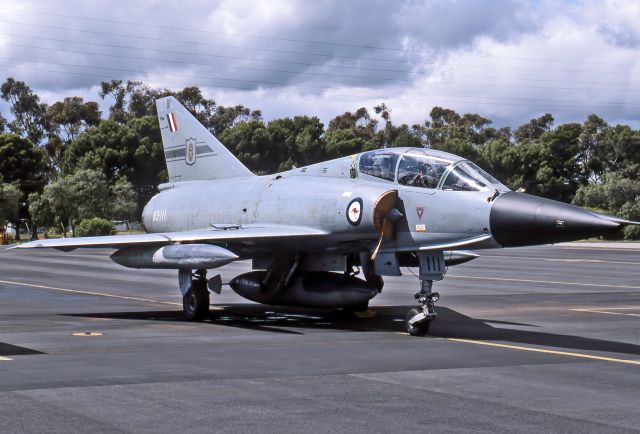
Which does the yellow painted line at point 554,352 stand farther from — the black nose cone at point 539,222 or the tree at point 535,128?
the tree at point 535,128

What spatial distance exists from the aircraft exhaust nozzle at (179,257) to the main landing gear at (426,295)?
306cm

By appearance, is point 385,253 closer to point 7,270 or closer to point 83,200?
point 7,270

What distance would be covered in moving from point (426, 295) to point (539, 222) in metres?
2.28

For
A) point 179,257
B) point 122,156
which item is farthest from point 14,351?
point 122,156

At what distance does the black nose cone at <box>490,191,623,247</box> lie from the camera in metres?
13.1

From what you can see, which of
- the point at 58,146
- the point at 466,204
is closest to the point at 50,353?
the point at 466,204

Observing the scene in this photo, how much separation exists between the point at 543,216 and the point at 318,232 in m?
4.11

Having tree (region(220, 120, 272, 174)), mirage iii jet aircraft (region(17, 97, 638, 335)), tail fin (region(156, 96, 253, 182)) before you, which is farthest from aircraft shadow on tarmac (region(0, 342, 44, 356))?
tree (region(220, 120, 272, 174))

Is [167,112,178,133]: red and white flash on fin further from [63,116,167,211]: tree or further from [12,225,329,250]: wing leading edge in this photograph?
[63,116,167,211]: tree

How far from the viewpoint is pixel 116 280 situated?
29156mm

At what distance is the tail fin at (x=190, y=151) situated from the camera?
20.7 meters

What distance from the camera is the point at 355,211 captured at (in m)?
15.6

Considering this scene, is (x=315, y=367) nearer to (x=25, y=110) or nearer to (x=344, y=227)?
(x=344, y=227)

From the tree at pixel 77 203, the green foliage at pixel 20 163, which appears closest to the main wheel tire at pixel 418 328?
the tree at pixel 77 203
